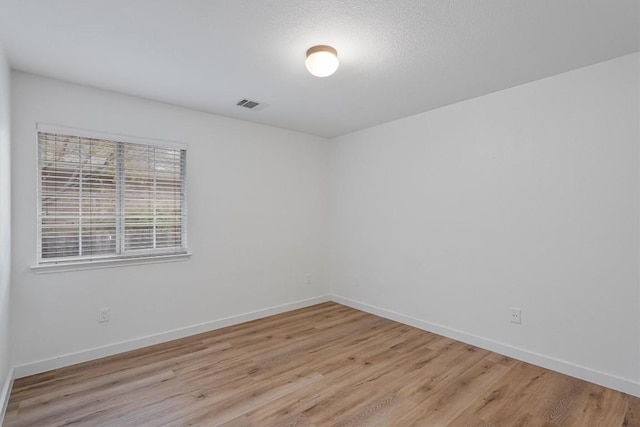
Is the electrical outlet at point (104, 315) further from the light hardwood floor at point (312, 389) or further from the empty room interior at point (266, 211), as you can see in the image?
the light hardwood floor at point (312, 389)

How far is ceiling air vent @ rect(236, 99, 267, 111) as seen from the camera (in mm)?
3277

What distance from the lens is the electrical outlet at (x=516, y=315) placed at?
288cm

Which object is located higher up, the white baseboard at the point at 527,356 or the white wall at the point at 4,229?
the white wall at the point at 4,229

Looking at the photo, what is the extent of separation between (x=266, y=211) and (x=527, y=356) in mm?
3105

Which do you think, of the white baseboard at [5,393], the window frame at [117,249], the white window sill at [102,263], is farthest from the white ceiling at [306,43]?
the white baseboard at [5,393]

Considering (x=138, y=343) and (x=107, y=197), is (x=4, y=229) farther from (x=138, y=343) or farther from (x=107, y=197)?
(x=138, y=343)

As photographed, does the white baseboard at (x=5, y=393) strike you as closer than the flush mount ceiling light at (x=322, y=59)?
Yes

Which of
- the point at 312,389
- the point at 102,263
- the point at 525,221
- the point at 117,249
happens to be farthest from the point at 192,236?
the point at 525,221

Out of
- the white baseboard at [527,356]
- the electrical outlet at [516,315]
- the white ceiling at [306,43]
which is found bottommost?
the white baseboard at [527,356]

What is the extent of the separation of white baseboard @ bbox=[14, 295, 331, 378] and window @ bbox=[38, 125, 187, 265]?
0.81 metres

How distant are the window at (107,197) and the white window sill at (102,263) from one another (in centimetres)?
4

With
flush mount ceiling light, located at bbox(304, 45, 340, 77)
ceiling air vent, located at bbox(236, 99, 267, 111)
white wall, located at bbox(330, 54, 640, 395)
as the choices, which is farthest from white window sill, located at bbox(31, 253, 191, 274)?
white wall, located at bbox(330, 54, 640, 395)

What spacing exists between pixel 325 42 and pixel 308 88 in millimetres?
787

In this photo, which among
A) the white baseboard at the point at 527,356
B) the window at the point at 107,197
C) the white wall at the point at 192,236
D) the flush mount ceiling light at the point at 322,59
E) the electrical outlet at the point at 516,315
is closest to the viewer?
the flush mount ceiling light at the point at 322,59
